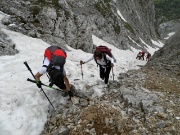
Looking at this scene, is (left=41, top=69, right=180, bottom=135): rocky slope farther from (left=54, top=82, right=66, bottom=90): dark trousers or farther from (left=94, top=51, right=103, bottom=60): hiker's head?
(left=94, top=51, right=103, bottom=60): hiker's head

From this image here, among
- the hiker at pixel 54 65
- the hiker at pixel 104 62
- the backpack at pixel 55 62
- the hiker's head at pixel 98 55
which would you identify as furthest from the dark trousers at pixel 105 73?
the backpack at pixel 55 62

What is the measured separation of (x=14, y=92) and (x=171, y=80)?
9.13m

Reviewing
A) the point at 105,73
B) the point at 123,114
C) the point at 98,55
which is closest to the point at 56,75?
the point at 98,55

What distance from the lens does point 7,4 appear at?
108ft

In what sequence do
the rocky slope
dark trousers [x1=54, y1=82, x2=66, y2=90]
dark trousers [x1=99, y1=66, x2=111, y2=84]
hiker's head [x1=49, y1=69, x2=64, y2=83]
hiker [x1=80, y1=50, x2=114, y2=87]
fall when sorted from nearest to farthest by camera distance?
the rocky slope → hiker's head [x1=49, y1=69, x2=64, y2=83] → dark trousers [x1=54, y1=82, x2=66, y2=90] → hiker [x1=80, y1=50, x2=114, y2=87] → dark trousers [x1=99, y1=66, x2=111, y2=84]

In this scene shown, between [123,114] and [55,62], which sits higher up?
[55,62]

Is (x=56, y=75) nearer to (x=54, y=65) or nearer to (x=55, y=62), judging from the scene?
(x=54, y=65)

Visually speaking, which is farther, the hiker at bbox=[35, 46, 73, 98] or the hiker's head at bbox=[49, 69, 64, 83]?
the hiker's head at bbox=[49, 69, 64, 83]

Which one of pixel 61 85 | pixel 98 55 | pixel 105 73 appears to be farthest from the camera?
pixel 105 73

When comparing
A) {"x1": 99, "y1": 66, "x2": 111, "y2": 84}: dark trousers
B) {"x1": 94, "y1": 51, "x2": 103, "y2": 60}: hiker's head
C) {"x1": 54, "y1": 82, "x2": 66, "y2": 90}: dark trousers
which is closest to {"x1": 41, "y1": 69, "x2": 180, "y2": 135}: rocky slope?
{"x1": 54, "y1": 82, "x2": 66, "y2": 90}: dark trousers

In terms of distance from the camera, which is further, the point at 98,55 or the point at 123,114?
the point at 98,55

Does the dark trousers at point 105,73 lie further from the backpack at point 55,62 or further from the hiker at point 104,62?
the backpack at point 55,62

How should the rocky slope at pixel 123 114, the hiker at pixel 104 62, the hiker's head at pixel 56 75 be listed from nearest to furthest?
the rocky slope at pixel 123 114, the hiker's head at pixel 56 75, the hiker at pixel 104 62

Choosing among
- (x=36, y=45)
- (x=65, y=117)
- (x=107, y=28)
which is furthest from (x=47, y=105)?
(x=107, y=28)
